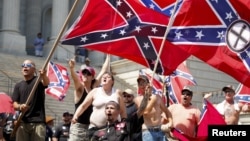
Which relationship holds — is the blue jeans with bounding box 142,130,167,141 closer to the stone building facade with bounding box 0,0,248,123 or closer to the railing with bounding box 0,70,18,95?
the railing with bounding box 0,70,18,95

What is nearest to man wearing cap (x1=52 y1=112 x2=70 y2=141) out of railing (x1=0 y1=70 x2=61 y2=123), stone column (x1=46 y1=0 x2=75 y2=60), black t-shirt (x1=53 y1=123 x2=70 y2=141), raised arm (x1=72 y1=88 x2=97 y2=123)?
black t-shirt (x1=53 y1=123 x2=70 y2=141)

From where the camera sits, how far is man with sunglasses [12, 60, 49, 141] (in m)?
10.3

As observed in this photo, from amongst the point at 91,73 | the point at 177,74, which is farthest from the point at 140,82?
the point at 177,74

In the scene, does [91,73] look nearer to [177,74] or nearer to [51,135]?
[51,135]

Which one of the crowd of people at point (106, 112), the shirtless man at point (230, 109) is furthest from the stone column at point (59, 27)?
the crowd of people at point (106, 112)

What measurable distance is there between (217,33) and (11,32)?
88.4 ft

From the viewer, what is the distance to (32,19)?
4344 centimetres

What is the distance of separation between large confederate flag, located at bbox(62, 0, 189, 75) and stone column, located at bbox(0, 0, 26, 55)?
2422 cm

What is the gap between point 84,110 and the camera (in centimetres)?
1005

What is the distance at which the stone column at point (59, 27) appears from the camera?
37812mm

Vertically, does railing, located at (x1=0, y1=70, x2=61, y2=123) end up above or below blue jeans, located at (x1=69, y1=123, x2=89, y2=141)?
Result: above

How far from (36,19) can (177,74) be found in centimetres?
→ 2829

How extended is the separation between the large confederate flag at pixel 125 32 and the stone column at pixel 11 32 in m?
24.2

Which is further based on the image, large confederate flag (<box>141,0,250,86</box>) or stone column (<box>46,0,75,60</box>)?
stone column (<box>46,0,75,60</box>)
